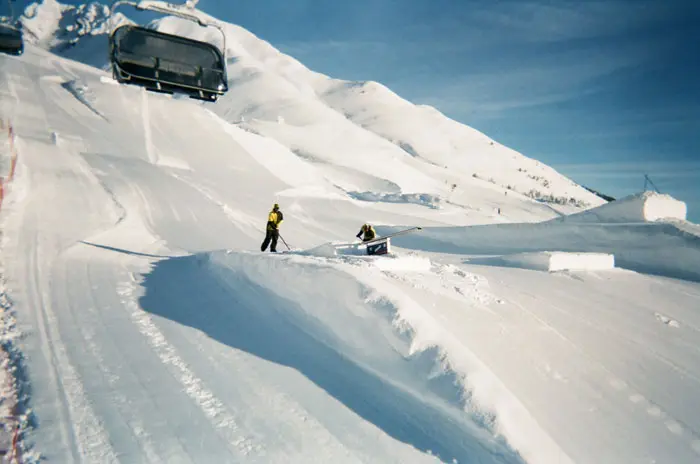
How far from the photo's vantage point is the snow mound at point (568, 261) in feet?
36.4

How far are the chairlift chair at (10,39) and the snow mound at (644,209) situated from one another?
2147 cm

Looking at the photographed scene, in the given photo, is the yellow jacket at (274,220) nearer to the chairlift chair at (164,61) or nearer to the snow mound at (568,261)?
the chairlift chair at (164,61)

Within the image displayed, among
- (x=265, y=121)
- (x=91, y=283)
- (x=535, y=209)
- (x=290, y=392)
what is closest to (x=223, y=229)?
(x=91, y=283)

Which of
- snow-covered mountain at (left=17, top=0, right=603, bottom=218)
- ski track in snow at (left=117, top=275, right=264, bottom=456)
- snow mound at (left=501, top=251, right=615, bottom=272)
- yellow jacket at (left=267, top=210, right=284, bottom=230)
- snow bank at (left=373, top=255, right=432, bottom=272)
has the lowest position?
ski track in snow at (left=117, top=275, right=264, bottom=456)

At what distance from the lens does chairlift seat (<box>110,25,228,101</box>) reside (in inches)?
235

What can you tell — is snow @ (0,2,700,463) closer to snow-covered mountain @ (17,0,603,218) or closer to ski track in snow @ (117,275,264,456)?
ski track in snow @ (117,275,264,456)

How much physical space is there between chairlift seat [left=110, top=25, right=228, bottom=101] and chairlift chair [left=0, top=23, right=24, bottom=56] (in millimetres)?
10435

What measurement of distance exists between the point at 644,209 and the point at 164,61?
16086 millimetres

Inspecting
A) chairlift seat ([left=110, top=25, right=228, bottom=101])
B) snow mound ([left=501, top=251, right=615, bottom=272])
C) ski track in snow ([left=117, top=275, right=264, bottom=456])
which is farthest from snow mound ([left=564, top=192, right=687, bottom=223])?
ski track in snow ([left=117, top=275, right=264, bottom=456])

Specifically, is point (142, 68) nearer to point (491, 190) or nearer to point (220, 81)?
point (220, 81)

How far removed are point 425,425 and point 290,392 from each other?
1480 millimetres

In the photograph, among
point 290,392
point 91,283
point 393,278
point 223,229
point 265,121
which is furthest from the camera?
point 265,121

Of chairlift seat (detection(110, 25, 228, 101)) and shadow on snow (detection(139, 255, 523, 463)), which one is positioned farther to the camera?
chairlift seat (detection(110, 25, 228, 101))

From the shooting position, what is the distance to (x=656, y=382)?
5758 millimetres
